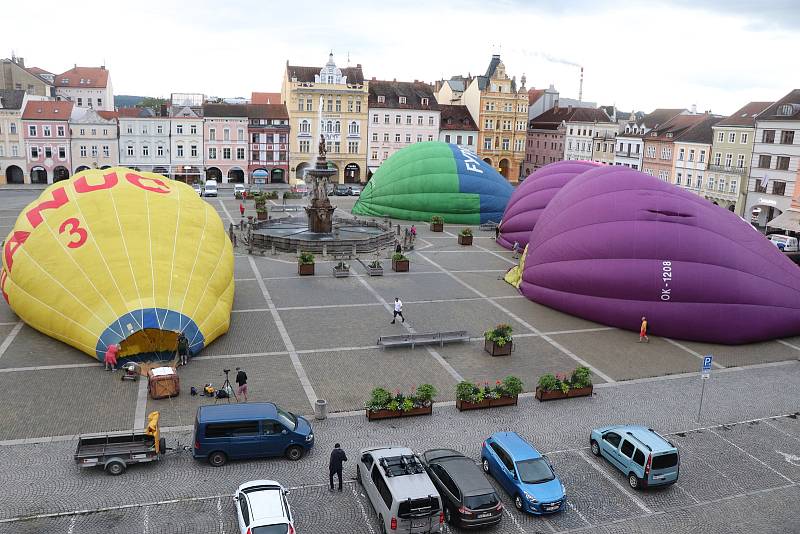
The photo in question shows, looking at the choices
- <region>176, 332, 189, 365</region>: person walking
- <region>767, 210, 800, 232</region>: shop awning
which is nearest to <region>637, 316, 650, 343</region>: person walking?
<region>176, 332, 189, 365</region>: person walking

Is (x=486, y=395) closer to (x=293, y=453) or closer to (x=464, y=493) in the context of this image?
(x=464, y=493)

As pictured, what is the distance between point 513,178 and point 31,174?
55700 mm

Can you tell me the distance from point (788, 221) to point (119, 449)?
52.2 m

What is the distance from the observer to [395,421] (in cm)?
1958

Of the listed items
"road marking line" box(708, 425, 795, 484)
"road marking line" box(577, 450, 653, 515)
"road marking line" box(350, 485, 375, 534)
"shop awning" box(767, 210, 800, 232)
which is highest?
"shop awning" box(767, 210, 800, 232)

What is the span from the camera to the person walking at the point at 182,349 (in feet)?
73.8

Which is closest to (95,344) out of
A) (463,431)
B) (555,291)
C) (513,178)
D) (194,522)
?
(194,522)

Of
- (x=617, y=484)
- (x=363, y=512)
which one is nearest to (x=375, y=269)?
(x=617, y=484)

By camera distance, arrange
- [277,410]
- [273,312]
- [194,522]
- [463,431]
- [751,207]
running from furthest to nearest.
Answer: [751,207] < [273,312] < [463,431] < [277,410] < [194,522]

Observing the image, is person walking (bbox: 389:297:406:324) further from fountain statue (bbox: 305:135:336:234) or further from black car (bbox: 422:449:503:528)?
fountain statue (bbox: 305:135:336:234)

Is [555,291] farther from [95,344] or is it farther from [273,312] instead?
[95,344]

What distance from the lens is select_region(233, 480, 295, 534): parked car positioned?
1337 cm

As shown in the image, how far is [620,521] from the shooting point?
1538 centimetres

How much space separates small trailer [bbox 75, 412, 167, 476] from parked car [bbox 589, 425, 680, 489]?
1120 centimetres
